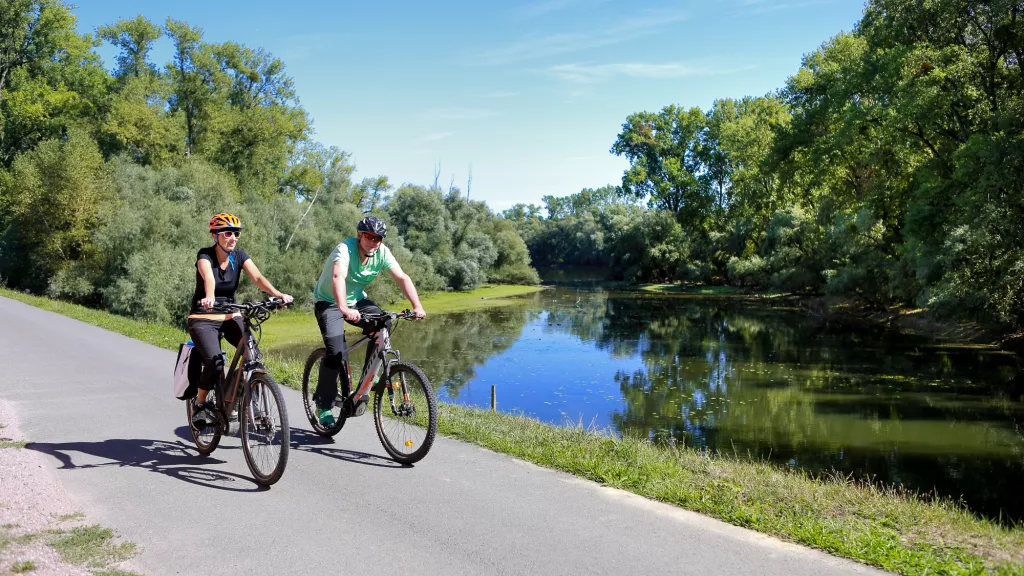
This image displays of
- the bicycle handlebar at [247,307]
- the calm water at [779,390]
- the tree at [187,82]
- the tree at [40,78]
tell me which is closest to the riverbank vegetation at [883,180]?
the calm water at [779,390]

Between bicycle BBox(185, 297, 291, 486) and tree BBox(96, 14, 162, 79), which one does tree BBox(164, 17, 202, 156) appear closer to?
tree BBox(96, 14, 162, 79)

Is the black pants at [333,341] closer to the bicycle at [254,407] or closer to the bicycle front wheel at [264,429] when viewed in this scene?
the bicycle at [254,407]

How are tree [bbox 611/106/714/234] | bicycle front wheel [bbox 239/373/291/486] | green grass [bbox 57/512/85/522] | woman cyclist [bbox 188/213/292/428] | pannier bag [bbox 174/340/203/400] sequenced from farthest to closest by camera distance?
tree [bbox 611/106/714/234] < pannier bag [bbox 174/340/203/400] < woman cyclist [bbox 188/213/292/428] < bicycle front wheel [bbox 239/373/291/486] < green grass [bbox 57/512/85/522]

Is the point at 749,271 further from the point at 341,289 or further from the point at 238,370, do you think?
the point at 238,370

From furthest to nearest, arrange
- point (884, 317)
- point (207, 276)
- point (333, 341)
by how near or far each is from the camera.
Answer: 1. point (884, 317)
2. point (333, 341)
3. point (207, 276)

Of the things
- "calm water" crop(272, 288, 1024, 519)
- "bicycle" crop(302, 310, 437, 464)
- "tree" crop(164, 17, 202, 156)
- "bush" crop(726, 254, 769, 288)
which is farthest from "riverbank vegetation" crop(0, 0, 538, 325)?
"bicycle" crop(302, 310, 437, 464)

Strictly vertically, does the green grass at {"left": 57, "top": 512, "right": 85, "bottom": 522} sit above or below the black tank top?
below

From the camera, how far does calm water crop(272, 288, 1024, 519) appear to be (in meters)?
12.1

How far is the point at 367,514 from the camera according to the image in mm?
4844

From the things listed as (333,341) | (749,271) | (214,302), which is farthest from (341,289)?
(749,271)

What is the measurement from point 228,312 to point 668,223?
218 feet

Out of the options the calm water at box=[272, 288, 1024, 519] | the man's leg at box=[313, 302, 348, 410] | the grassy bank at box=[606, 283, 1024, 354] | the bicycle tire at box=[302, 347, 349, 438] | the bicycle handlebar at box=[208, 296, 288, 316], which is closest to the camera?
the bicycle handlebar at box=[208, 296, 288, 316]

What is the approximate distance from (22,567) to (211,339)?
243 cm

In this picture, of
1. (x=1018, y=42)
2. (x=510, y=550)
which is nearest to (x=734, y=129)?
(x=1018, y=42)
